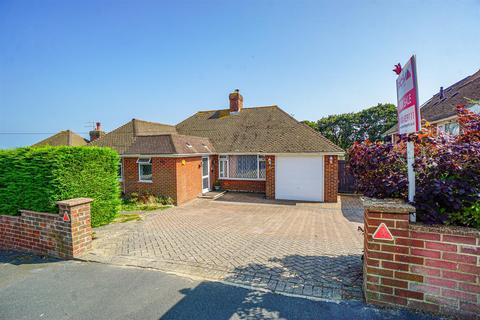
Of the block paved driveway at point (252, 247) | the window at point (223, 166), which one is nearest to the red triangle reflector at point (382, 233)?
the block paved driveway at point (252, 247)

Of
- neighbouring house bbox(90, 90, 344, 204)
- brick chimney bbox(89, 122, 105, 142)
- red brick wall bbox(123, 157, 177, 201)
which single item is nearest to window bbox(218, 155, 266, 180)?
neighbouring house bbox(90, 90, 344, 204)

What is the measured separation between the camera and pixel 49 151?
5418mm

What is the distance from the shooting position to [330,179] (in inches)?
478

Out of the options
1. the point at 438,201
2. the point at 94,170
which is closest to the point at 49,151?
the point at 94,170

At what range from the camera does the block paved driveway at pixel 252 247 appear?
384 cm

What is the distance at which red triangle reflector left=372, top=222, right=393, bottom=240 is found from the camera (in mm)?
2939

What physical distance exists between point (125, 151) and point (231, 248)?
32.1ft

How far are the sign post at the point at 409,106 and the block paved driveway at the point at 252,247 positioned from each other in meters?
1.83

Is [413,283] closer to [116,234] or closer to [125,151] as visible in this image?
[116,234]

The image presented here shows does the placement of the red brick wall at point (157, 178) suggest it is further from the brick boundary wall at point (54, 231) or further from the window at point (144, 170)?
the brick boundary wall at point (54, 231)

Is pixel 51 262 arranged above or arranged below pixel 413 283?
below

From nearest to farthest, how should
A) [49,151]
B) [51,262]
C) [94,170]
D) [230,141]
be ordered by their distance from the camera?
1. [51,262]
2. [49,151]
3. [94,170]
4. [230,141]

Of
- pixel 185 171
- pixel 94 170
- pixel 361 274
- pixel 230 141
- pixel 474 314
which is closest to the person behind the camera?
pixel 474 314

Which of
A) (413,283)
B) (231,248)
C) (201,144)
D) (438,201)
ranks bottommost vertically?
(231,248)
